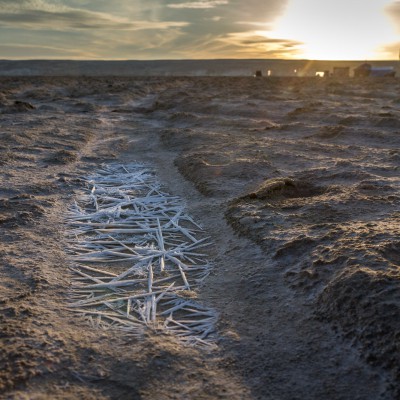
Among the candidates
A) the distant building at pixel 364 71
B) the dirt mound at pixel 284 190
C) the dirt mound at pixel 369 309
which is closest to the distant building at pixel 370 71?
the distant building at pixel 364 71

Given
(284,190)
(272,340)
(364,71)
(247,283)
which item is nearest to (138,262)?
(247,283)

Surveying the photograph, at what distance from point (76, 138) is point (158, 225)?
484 cm

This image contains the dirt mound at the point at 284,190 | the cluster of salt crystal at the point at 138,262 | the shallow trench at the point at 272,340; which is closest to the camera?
the shallow trench at the point at 272,340

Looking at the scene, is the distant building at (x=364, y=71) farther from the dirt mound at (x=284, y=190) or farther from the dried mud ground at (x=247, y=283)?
the dirt mound at (x=284, y=190)

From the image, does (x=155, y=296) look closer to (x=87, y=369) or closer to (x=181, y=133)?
(x=87, y=369)

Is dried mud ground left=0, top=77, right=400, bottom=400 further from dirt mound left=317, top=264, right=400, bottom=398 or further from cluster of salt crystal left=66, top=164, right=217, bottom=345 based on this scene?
cluster of salt crystal left=66, top=164, right=217, bottom=345

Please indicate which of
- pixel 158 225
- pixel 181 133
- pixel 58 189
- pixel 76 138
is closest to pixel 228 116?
pixel 181 133

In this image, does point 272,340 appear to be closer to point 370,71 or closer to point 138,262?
point 138,262

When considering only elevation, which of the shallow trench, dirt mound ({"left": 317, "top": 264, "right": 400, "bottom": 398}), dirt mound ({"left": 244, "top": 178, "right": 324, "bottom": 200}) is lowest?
the shallow trench

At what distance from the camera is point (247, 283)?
3.22m

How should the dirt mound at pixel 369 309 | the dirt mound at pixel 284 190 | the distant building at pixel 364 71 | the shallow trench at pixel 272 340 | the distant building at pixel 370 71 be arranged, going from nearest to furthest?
the shallow trench at pixel 272 340 → the dirt mound at pixel 369 309 → the dirt mound at pixel 284 190 → the distant building at pixel 370 71 → the distant building at pixel 364 71

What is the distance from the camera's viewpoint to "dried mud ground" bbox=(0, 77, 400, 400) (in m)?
2.27

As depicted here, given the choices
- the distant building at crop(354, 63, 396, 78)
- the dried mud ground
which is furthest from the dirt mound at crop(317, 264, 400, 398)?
the distant building at crop(354, 63, 396, 78)

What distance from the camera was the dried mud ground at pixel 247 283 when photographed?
2.27 m
